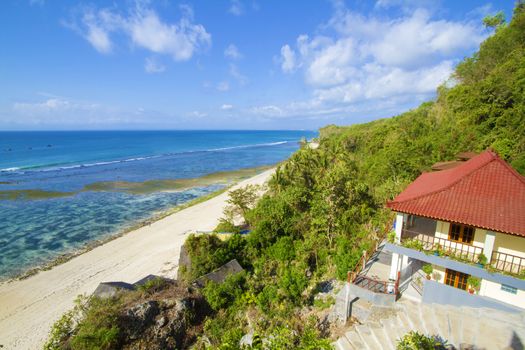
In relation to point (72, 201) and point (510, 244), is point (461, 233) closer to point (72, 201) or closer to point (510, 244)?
point (510, 244)

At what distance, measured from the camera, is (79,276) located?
20.1 metres

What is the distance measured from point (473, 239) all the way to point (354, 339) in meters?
5.93

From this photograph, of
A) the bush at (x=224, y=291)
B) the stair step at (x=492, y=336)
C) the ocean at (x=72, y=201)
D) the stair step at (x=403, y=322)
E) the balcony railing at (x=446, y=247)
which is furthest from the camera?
the ocean at (x=72, y=201)

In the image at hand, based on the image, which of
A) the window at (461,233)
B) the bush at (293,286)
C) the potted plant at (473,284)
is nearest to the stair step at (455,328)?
the potted plant at (473,284)

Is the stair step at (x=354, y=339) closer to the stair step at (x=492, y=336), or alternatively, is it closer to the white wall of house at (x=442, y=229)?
the stair step at (x=492, y=336)

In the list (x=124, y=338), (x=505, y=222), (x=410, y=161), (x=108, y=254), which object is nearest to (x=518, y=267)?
(x=505, y=222)

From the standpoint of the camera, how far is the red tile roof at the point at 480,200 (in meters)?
9.70

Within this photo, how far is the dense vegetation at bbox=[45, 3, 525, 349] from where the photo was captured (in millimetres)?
12961

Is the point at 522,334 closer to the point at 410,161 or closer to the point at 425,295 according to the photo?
the point at 425,295

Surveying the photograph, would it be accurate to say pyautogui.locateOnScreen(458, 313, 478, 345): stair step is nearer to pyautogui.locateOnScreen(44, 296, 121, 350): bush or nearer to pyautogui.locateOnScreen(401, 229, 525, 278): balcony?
pyautogui.locateOnScreen(401, 229, 525, 278): balcony

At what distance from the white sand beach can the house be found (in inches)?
601

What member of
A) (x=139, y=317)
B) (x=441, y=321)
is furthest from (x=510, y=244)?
(x=139, y=317)

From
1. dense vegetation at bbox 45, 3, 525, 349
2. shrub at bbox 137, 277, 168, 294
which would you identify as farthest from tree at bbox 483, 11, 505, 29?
shrub at bbox 137, 277, 168, 294

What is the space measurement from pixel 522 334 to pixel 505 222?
11.9 ft
